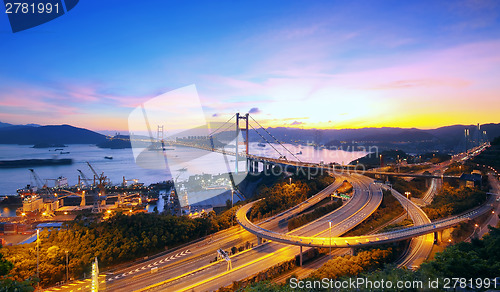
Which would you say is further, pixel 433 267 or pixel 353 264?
pixel 353 264

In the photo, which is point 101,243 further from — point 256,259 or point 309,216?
point 309,216

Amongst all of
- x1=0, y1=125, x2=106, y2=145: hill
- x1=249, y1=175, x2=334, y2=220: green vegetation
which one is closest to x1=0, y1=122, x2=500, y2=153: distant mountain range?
x1=0, y1=125, x2=106, y2=145: hill

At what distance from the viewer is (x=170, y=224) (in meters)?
7.04

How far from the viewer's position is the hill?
39281mm

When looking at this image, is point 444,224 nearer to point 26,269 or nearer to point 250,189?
point 26,269

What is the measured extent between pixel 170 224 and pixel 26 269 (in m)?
2.94

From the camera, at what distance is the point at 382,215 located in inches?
363

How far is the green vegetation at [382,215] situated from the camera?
25.7ft

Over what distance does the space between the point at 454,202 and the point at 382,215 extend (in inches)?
100

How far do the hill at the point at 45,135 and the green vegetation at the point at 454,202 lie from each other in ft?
156

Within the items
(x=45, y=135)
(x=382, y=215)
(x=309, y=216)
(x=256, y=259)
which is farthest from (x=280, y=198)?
(x=45, y=135)

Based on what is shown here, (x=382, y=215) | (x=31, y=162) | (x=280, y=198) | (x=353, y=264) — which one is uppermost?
(x=31, y=162)

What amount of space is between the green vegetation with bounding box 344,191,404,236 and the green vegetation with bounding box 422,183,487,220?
3.27ft

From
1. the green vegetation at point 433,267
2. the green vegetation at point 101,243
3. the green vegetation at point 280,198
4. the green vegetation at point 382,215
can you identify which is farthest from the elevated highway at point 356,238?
the green vegetation at point 280,198
